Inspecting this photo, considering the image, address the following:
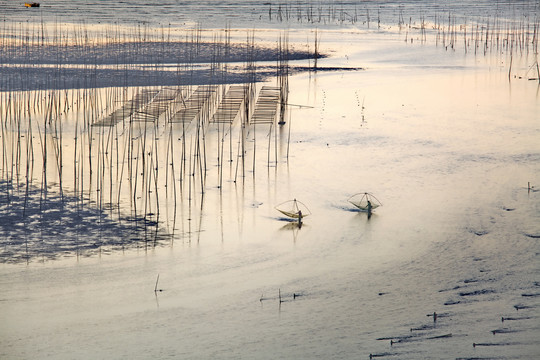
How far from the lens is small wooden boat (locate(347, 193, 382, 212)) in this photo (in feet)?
21.2

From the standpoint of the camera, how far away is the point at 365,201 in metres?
6.64

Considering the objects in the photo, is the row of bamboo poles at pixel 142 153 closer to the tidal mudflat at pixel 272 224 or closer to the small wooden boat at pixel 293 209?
the tidal mudflat at pixel 272 224

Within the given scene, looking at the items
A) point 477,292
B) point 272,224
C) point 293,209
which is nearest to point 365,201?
point 293,209

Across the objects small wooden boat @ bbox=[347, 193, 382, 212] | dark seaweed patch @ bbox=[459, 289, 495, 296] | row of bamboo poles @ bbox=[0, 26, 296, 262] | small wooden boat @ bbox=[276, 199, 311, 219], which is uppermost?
row of bamboo poles @ bbox=[0, 26, 296, 262]

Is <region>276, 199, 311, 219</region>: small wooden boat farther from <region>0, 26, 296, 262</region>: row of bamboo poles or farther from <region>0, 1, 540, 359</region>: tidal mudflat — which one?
<region>0, 26, 296, 262</region>: row of bamboo poles

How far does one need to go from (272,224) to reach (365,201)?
0.99 metres

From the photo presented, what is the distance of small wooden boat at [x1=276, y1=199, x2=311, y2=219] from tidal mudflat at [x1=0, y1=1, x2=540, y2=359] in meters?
0.08

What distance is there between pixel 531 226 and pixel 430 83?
7.16 metres

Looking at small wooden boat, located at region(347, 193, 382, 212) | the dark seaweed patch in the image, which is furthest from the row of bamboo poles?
the dark seaweed patch

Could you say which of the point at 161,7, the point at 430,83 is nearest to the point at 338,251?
the point at 430,83

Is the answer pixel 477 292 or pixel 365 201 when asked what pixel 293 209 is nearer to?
pixel 365 201

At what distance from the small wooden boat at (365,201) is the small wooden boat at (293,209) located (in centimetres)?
46

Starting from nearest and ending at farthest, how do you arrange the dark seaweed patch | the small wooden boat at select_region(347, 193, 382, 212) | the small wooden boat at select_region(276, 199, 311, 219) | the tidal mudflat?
the tidal mudflat, the dark seaweed patch, the small wooden boat at select_region(276, 199, 311, 219), the small wooden boat at select_region(347, 193, 382, 212)

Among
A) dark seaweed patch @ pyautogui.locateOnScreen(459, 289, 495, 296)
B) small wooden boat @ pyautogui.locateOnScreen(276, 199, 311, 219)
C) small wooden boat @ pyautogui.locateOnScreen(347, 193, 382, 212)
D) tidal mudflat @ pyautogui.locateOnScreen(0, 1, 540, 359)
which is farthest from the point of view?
small wooden boat @ pyautogui.locateOnScreen(347, 193, 382, 212)
